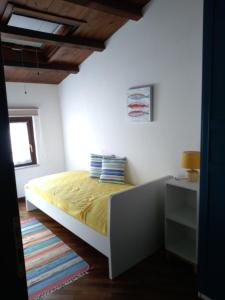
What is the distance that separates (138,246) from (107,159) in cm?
147

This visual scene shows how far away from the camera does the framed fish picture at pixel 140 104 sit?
9.73 ft

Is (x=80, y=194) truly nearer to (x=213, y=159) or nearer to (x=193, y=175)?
(x=193, y=175)

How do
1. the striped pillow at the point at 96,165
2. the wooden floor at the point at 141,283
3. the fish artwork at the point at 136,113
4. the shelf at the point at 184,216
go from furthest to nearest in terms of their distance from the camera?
1. the striped pillow at the point at 96,165
2. the fish artwork at the point at 136,113
3. the shelf at the point at 184,216
4. the wooden floor at the point at 141,283

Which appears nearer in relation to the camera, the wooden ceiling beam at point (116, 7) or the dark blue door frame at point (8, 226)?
the dark blue door frame at point (8, 226)

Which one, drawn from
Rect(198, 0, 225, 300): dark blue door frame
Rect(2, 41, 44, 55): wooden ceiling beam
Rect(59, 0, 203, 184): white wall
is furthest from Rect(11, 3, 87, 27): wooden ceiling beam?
Rect(198, 0, 225, 300): dark blue door frame

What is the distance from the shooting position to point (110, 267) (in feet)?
Answer: 7.39

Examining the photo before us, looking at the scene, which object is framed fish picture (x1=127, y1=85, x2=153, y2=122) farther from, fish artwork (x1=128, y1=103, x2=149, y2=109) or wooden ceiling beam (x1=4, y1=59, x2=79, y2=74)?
wooden ceiling beam (x1=4, y1=59, x2=79, y2=74)

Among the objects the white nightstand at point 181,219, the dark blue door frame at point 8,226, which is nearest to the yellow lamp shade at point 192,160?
the white nightstand at point 181,219

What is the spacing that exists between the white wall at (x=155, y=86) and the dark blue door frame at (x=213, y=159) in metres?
0.80

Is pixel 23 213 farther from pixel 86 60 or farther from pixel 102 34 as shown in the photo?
pixel 102 34

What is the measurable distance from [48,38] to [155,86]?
1.44 m

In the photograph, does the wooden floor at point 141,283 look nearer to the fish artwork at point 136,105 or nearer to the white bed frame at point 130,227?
the white bed frame at point 130,227

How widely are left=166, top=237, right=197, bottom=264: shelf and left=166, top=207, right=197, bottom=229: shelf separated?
32 cm

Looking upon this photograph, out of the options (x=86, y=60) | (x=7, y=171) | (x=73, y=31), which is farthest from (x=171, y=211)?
(x=86, y=60)
